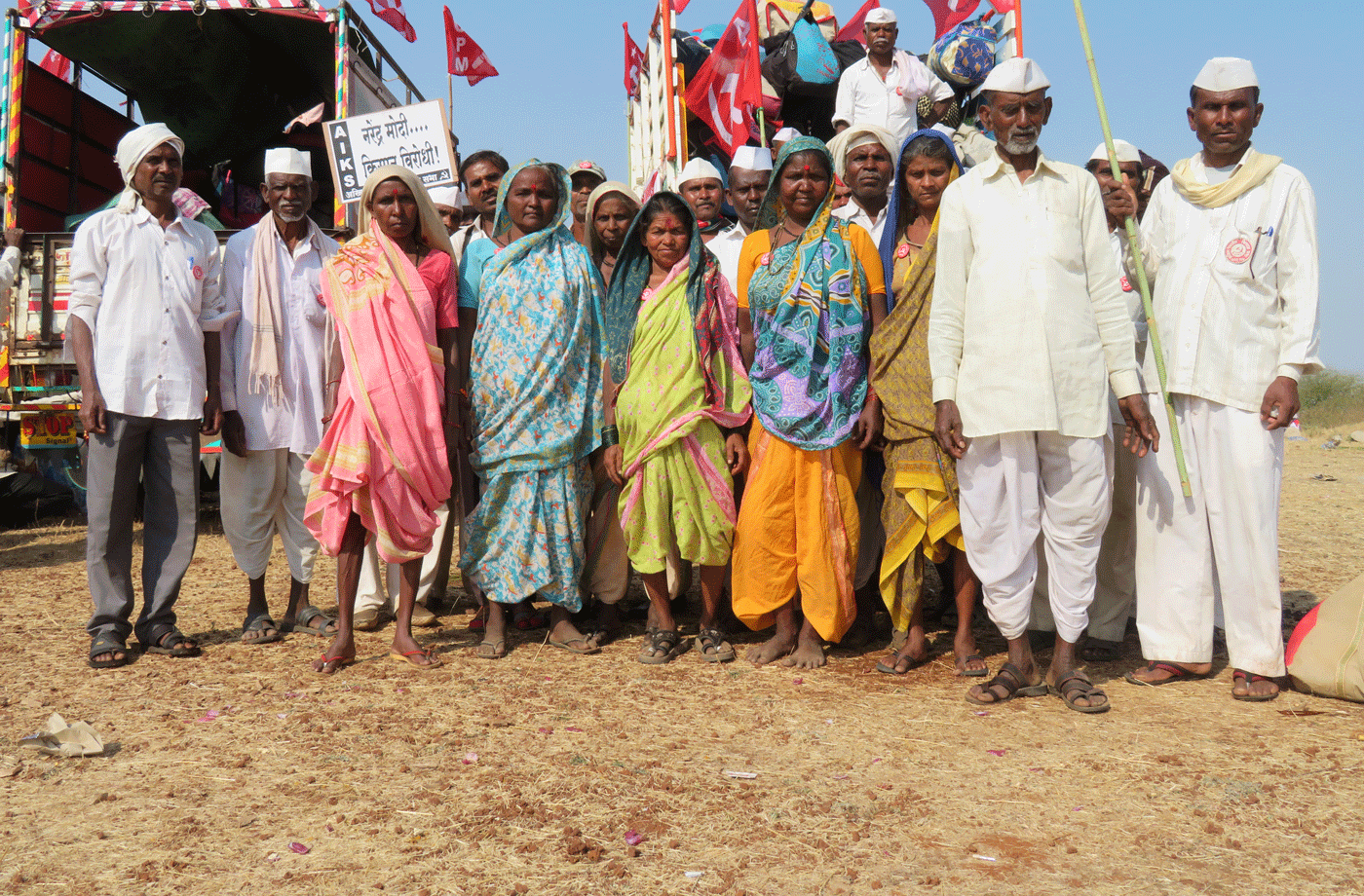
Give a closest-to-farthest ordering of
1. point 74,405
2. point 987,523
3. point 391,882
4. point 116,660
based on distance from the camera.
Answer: point 391,882, point 987,523, point 116,660, point 74,405

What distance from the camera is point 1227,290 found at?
387 centimetres

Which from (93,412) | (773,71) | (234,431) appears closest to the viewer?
(93,412)

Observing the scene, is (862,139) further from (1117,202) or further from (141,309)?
(141,309)

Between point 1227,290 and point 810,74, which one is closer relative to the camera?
point 1227,290

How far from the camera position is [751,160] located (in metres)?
5.84

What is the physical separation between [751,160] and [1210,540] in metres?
3.20

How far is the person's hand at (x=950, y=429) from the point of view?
152 inches

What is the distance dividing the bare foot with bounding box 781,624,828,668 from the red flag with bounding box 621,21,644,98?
20.1ft

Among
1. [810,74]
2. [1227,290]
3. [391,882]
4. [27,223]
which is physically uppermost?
[810,74]

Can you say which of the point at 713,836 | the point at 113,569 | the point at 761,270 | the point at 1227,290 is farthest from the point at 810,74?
the point at 713,836

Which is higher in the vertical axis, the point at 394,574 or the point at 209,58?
the point at 209,58

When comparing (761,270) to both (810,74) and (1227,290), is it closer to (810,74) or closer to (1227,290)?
(1227,290)

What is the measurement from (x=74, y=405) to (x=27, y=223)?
1795mm

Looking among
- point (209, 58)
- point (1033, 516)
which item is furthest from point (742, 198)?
point (209, 58)
